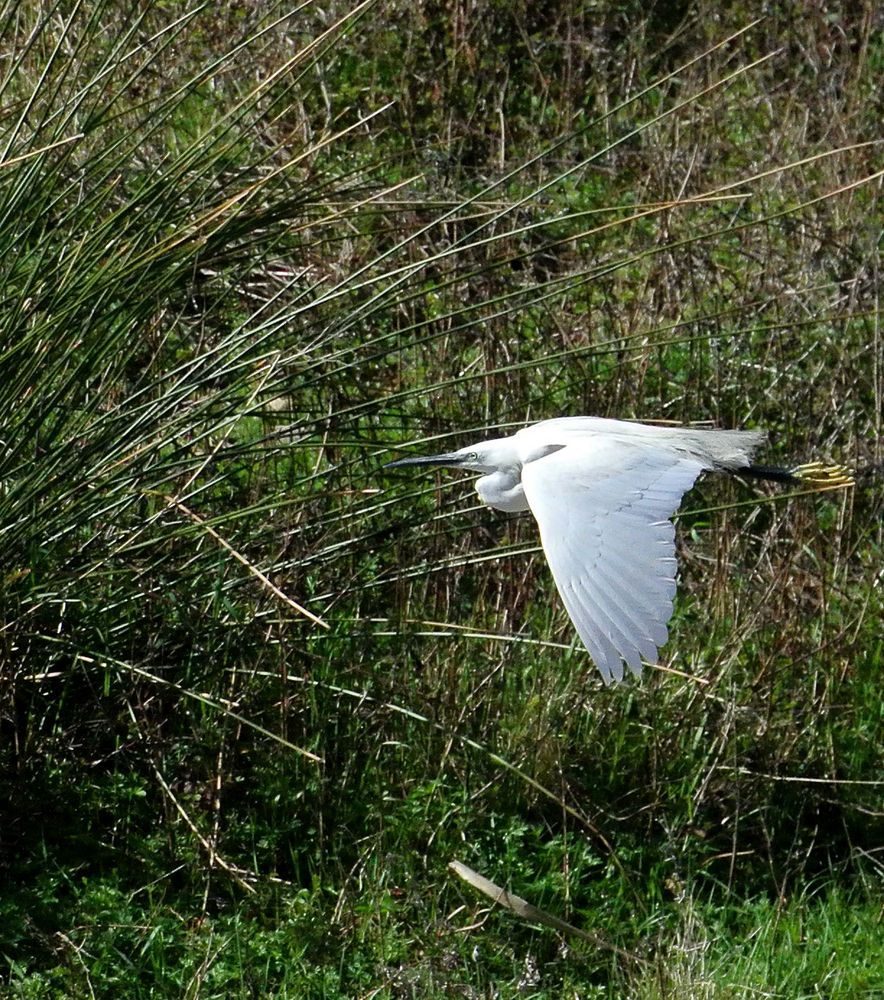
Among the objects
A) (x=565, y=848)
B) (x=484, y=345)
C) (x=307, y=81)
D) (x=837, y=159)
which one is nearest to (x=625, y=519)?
(x=565, y=848)

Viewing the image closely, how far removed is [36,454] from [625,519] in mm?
992

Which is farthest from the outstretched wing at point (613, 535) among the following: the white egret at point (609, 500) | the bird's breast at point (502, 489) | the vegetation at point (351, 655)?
the vegetation at point (351, 655)

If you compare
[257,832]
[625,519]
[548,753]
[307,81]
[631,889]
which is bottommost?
[631,889]

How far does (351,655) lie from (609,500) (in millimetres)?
788

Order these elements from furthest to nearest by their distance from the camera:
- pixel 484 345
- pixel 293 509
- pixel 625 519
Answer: pixel 484 345 → pixel 293 509 → pixel 625 519

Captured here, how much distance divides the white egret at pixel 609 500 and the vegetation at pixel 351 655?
0.15m

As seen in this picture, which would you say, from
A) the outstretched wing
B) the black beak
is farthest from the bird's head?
the outstretched wing

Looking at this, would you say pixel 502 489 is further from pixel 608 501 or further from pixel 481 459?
pixel 608 501

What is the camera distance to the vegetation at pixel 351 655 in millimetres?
2617

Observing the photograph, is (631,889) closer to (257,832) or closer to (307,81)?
(257,832)

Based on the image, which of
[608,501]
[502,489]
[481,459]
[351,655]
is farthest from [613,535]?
[351,655]

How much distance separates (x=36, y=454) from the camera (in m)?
2.62

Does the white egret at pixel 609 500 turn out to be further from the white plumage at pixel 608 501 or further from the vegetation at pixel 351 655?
the vegetation at pixel 351 655

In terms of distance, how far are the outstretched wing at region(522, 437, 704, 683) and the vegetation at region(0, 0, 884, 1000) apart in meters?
0.25
